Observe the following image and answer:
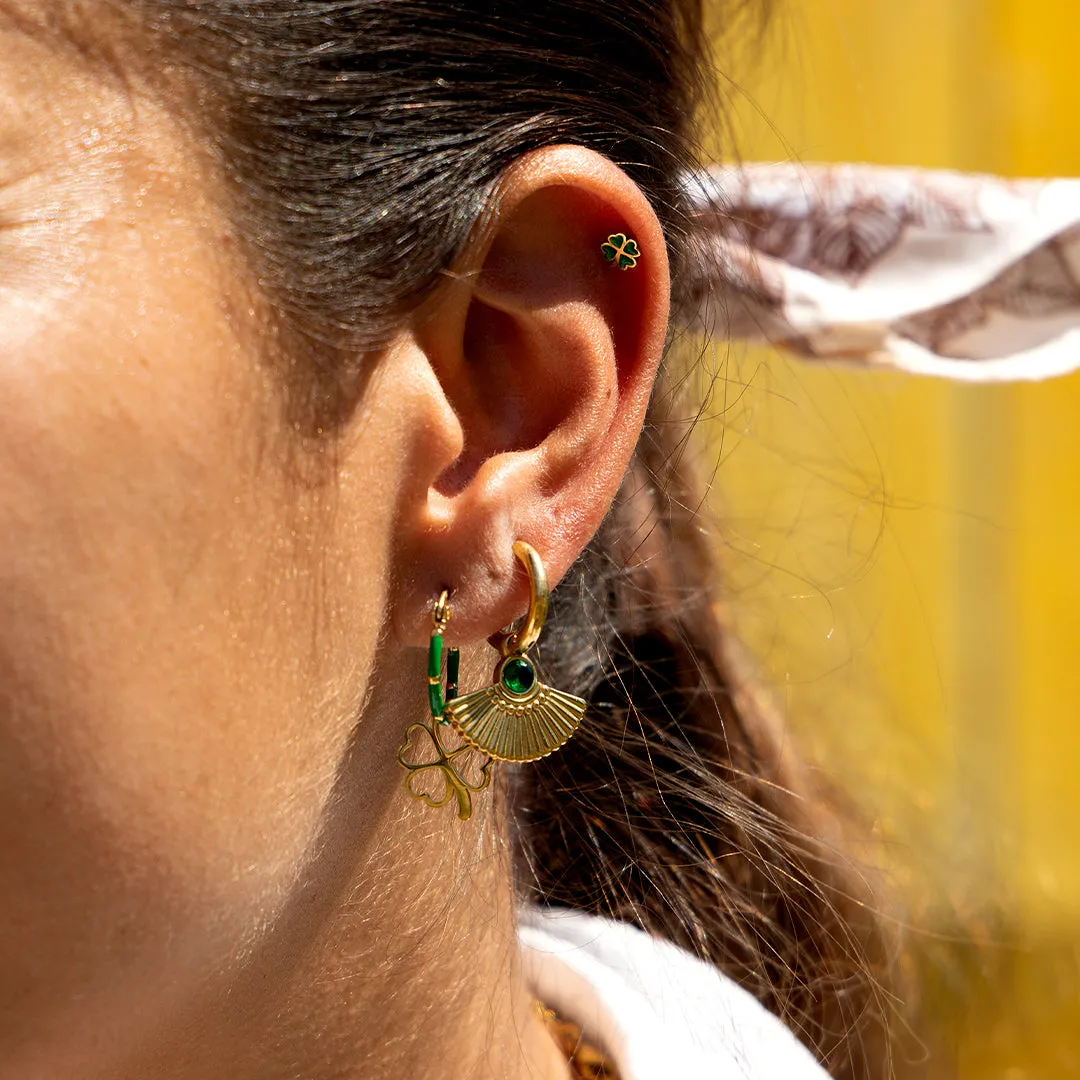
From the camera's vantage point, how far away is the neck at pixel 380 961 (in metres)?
1.10

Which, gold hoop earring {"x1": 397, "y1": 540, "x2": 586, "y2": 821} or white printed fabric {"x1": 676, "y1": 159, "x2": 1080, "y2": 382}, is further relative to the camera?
white printed fabric {"x1": 676, "y1": 159, "x2": 1080, "y2": 382}

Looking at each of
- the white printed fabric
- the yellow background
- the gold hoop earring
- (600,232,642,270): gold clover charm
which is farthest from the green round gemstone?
the yellow background

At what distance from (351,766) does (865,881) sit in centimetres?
76

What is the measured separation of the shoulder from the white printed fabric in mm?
685

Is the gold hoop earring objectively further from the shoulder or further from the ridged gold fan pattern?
the shoulder

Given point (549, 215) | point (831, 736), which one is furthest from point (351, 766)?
point (831, 736)

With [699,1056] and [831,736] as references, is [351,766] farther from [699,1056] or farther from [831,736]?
[831,736]

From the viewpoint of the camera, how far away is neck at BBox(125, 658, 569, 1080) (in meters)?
1.10

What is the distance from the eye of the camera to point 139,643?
928 millimetres

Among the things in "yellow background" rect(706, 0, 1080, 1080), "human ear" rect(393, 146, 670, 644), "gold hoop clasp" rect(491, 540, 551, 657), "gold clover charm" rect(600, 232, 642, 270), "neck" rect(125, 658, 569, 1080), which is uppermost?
"gold clover charm" rect(600, 232, 642, 270)

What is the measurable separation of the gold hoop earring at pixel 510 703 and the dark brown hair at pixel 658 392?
174 millimetres

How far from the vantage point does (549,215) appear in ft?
3.49

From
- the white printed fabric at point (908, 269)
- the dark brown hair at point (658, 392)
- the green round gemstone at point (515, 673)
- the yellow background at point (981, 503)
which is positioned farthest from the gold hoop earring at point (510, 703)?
the yellow background at point (981, 503)

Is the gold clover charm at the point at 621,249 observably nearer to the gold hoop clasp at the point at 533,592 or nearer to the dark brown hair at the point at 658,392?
the dark brown hair at the point at 658,392
